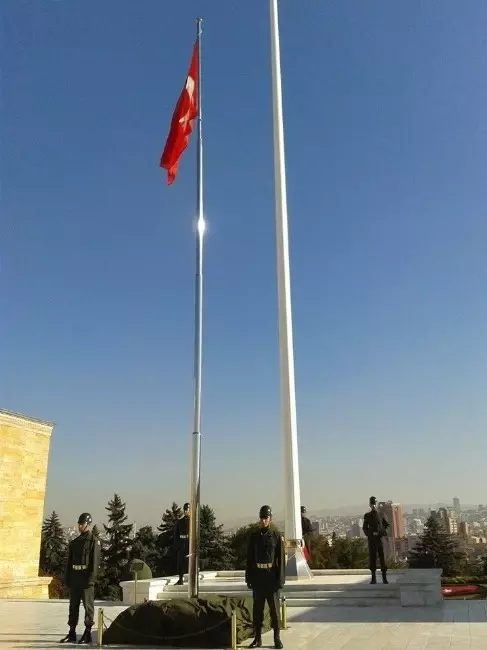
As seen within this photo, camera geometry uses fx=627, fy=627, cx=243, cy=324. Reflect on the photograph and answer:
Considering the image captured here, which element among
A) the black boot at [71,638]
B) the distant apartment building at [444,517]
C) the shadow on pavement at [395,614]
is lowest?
the black boot at [71,638]

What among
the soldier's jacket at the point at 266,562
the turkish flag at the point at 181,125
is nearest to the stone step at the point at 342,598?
the soldier's jacket at the point at 266,562

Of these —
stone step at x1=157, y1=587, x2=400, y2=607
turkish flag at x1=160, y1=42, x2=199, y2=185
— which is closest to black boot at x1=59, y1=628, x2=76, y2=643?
stone step at x1=157, y1=587, x2=400, y2=607

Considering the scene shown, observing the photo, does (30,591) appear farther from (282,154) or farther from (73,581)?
(282,154)

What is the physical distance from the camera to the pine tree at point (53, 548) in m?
52.1

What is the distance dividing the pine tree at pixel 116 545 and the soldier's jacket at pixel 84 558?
41741 mm

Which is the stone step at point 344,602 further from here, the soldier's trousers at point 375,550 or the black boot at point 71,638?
the black boot at point 71,638

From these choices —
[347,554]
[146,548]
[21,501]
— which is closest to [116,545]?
[146,548]

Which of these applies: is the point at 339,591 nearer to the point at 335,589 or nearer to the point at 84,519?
the point at 335,589

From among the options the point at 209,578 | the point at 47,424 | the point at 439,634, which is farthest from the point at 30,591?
the point at 439,634

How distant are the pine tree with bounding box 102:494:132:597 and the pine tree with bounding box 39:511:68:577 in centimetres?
351

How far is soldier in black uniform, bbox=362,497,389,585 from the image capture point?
11133 millimetres

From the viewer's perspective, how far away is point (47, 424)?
1912 cm

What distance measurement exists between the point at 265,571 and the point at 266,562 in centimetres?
10

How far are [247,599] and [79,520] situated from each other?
239 cm
